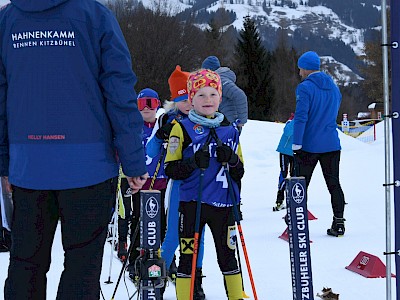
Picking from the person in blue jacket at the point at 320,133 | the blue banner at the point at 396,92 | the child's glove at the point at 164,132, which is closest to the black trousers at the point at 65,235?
the child's glove at the point at 164,132

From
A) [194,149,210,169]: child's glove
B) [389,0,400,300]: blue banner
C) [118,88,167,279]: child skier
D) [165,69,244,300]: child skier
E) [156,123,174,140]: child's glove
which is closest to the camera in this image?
[389,0,400,300]: blue banner

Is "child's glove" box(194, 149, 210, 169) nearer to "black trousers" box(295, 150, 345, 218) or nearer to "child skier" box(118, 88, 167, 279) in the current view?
"child skier" box(118, 88, 167, 279)

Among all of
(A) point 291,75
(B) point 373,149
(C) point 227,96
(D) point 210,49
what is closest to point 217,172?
(C) point 227,96

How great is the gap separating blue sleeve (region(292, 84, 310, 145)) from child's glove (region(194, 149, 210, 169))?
3070 mm

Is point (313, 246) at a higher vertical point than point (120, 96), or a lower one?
lower

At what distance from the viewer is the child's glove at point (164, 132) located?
4.36 meters

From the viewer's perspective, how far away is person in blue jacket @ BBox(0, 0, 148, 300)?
103 inches

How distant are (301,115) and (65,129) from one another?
436 cm

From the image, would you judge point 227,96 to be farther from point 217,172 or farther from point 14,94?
point 14,94

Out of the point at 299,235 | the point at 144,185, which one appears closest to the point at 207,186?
the point at 299,235

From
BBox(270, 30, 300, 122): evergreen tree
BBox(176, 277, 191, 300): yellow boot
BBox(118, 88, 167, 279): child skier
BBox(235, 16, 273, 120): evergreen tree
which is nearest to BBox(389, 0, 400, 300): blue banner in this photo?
BBox(176, 277, 191, 300): yellow boot

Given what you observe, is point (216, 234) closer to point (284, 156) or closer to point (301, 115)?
point (301, 115)

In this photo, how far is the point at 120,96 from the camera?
268cm

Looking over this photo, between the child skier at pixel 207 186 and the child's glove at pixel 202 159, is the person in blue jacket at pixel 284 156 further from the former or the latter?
the child's glove at pixel 202 159
